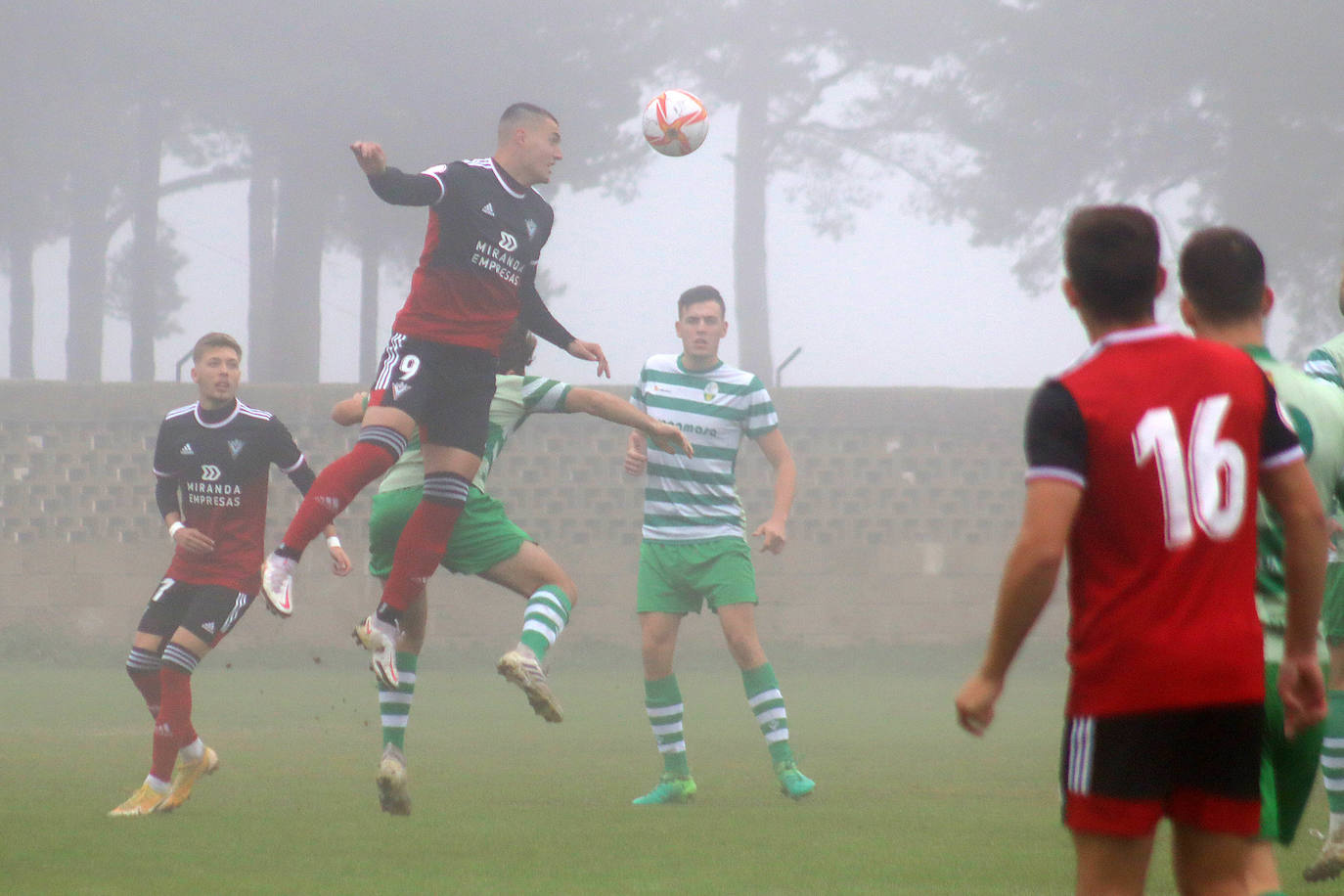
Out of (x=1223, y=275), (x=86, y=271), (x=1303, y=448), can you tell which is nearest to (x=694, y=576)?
(x=1303, y=448)

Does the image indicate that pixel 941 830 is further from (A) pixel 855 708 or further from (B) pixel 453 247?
(A) pixel 855 708

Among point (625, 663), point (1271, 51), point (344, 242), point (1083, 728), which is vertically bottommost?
point (625, 663)

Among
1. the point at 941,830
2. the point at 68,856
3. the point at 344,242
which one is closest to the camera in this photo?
the point at 68,856

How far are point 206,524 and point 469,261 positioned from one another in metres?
1.89

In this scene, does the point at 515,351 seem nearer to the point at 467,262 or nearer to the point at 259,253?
the point at 467,262

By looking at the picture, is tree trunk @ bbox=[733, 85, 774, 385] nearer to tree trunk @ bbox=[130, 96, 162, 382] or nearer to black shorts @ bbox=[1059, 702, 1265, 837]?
tree trunk @ bbox=[130, 96, 162, 382]

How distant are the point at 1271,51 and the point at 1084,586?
2231 cm

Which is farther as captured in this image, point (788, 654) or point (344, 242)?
point (344, 242)

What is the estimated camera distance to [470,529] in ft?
21.8

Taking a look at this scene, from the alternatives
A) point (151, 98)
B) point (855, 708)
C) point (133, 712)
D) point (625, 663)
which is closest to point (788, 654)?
point (625, 663)

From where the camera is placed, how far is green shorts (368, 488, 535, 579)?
6641 millimetres

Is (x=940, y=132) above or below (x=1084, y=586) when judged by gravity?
above

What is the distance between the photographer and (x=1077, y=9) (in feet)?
81.7

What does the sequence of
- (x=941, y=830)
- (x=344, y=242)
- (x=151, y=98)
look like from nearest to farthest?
(x=941, y=830) < (x=151, y=98) < (x=344, y=242)
